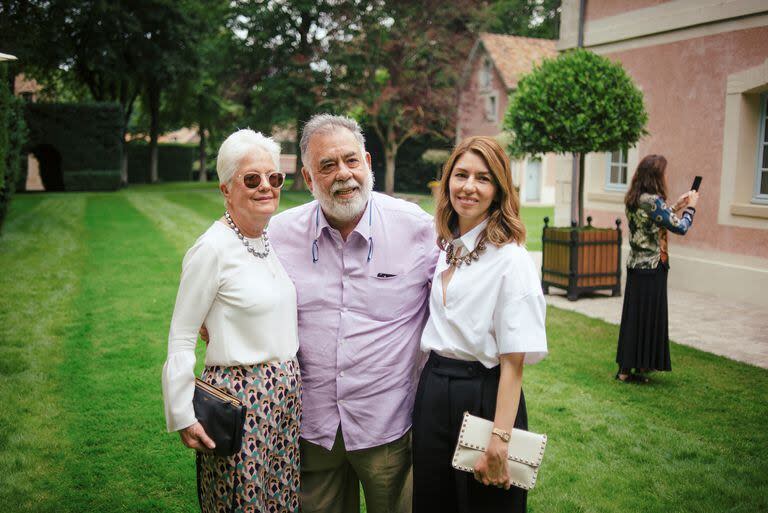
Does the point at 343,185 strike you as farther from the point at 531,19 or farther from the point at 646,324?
the point at 531,19

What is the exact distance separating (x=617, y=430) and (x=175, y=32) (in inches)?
1100

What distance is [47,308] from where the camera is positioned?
838cm

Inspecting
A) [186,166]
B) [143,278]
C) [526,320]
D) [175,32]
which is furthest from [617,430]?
[186,166]

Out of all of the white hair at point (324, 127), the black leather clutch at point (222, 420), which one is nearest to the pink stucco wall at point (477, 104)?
the white hair at point (324, 127)

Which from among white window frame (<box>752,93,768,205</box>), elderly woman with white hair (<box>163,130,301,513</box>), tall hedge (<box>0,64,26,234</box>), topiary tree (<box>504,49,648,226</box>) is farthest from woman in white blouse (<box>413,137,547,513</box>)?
tall hedge (<box>0,64,26,234</box>)

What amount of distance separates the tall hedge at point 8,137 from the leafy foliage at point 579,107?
391 inches

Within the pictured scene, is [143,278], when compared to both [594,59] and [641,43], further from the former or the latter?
[641,43]

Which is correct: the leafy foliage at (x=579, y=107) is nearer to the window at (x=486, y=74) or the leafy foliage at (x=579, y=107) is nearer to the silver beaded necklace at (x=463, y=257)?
the silver beaded necklace at (x=463, y=257)

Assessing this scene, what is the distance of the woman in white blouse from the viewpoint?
242cm

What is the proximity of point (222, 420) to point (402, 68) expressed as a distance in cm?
2778

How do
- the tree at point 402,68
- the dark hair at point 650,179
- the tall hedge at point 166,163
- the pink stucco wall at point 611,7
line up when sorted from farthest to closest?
the tall hedge at point 166,163 < the tree at point 402,68 < the pink stucco wall at point 611,7 < the dark hair at point 650,179

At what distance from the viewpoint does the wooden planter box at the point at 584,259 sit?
9539mm

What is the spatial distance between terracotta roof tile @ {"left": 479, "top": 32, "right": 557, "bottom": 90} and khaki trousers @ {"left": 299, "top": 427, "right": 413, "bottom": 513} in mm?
29288

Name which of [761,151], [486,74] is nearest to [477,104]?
[486,74]
